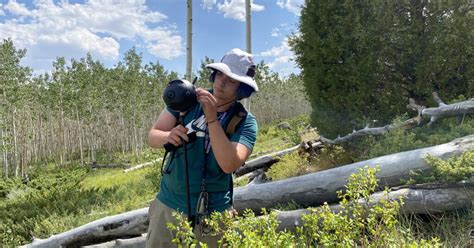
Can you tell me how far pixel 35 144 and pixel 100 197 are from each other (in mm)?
32700

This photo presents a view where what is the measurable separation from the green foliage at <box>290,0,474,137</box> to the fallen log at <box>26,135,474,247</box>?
1.94 meters

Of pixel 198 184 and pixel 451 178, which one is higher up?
A: pixel 198 184

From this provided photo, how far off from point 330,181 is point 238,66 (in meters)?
2.65

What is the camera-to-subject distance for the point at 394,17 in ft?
19.3

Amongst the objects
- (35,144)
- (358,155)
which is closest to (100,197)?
(358,155)

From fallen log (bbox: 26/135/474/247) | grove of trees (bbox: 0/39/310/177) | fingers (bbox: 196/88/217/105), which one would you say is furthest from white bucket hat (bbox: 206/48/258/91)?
grove of trees (bbox: 0/39/310/177)

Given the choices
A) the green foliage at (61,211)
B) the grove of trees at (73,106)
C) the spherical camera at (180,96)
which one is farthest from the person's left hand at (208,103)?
the grove of trees at (73,106)

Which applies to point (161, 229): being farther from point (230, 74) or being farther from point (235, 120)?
point (230, 74)

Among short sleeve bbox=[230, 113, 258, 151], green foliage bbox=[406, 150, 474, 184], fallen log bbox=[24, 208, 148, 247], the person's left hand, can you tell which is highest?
the person's left hand

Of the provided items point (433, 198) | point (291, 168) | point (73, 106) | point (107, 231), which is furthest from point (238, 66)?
point (73, 106)

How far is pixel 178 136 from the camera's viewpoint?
226 cm

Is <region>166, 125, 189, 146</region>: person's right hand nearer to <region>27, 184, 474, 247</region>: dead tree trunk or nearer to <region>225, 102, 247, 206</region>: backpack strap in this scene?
<region>225, 102, 247, 206</region>: backpack strap

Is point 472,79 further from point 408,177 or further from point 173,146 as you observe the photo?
point 173,146

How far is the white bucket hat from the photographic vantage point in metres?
2.35
